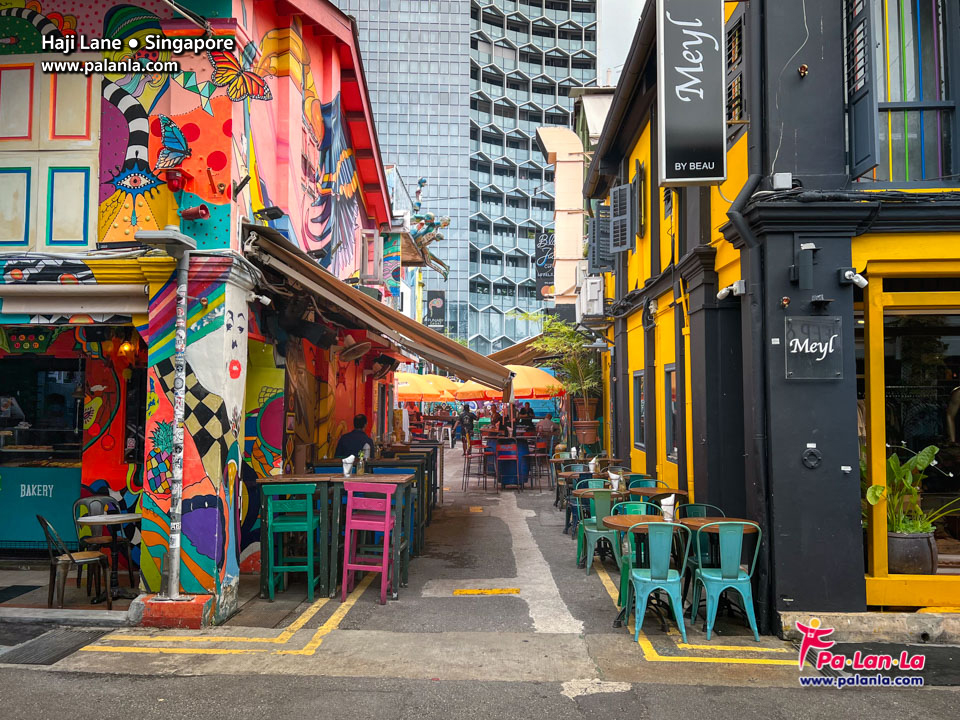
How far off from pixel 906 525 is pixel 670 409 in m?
4.00

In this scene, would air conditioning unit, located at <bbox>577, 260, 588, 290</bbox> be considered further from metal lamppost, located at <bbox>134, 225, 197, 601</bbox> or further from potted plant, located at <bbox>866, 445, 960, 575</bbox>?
metal lamppost, located at <bbox>134, 225, 197, 601</bbox>

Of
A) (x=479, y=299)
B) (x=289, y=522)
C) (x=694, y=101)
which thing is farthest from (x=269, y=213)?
(x=479, y=299)

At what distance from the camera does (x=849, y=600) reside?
615 cm

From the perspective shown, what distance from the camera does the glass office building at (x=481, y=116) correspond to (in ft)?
238

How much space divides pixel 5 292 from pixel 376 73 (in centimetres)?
7221

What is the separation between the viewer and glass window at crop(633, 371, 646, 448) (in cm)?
1276

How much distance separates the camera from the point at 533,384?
642 inches

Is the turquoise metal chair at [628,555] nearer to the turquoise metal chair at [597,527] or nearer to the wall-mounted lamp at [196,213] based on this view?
the turquoise metal chair at [597,527]

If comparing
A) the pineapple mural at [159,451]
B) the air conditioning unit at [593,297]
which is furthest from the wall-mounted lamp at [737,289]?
the air conditioning unit at [593,297]

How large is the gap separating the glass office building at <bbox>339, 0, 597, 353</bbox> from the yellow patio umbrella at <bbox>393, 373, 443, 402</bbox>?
1966 inches

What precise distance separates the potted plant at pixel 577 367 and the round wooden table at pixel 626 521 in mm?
10134

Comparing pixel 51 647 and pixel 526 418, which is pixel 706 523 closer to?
pixel 51 647

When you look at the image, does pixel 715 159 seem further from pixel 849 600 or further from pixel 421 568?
pixel 421 568

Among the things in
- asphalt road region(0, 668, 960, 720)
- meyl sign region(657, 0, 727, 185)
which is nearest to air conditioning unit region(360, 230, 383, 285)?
meyl sign region(657, 0, 727, 185)
